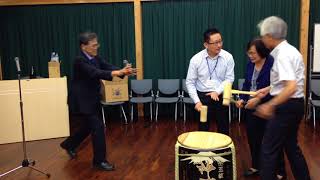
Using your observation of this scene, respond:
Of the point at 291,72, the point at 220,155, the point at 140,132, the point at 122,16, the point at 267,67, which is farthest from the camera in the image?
the point at 122,16

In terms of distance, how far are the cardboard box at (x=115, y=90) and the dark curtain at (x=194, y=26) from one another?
2.56 feet

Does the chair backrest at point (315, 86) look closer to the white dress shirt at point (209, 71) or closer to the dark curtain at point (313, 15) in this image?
the dark curtain at point (313, 15)

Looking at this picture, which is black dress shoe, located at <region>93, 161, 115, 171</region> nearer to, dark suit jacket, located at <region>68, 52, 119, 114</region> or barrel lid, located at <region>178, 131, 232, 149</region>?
dark suit jacket, located at <region>68, 52, 119, 114</region>

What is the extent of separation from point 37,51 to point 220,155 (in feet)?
18.0

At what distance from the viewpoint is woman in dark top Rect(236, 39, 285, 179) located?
336 cm

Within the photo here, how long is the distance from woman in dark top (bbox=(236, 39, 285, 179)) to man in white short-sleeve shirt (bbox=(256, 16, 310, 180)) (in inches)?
13.0

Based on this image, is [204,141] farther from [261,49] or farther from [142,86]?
[142,86]

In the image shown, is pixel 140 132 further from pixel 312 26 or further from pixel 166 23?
pixel 312 26

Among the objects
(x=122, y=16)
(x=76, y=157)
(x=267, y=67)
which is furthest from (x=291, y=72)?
(x=122, y=16)

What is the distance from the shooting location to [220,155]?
2902 millimetres

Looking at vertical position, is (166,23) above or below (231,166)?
above

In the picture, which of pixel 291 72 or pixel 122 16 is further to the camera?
pixel 122 16

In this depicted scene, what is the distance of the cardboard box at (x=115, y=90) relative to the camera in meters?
6.38

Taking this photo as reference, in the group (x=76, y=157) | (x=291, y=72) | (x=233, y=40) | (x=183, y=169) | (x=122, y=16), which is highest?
(x=122, y=16)
